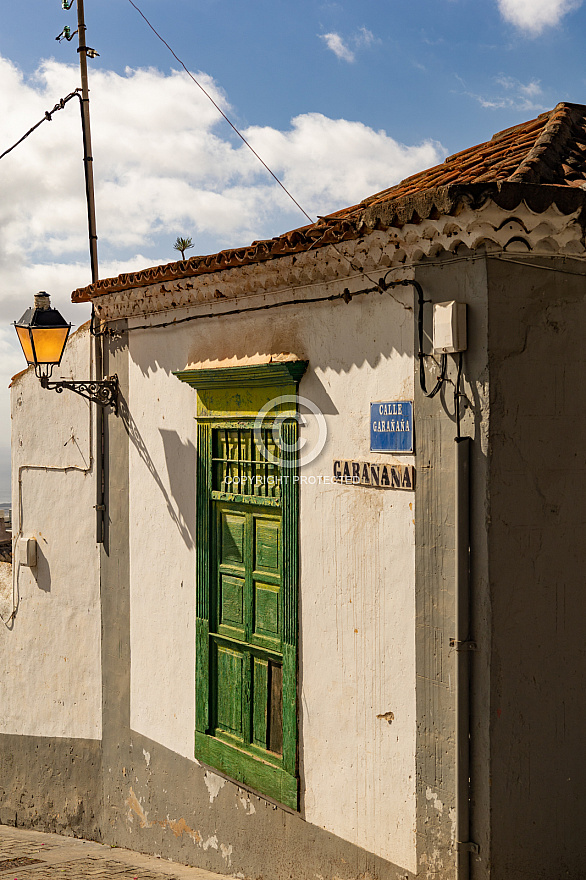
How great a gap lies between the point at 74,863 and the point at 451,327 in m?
5.11

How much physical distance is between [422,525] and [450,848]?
1.53 meters

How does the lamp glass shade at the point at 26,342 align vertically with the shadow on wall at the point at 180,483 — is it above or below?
above

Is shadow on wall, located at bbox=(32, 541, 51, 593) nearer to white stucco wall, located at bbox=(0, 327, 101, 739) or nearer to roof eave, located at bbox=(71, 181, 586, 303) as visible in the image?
white stucco wall, located at bbox=(0, 327, 101, 739)

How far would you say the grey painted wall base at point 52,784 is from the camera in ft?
23.2

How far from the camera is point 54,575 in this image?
24.1ft

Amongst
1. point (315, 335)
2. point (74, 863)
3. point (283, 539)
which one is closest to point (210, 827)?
point (74, 863)

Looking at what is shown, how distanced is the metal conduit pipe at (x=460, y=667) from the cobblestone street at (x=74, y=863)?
2421mm

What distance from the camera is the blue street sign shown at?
4.12 metres

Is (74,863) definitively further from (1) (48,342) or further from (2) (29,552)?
(1) (48,342)

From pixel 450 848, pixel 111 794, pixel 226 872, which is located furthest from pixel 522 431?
pixel 111 794

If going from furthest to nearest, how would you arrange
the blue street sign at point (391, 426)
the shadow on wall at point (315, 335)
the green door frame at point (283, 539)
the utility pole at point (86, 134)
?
the utility pole at point (86, 134) → the green door frame at point (283, 539) → the shadow on wall at point (315, 335) → the blue street sign at point (391, 426)

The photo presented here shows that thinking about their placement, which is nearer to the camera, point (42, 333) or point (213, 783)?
point (213, 783)

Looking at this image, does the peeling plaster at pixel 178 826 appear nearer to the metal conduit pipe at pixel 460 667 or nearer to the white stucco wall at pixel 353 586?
the white stucco wall at pixel 353 586

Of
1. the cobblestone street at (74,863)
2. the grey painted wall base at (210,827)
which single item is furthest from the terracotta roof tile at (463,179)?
the cobblestone street at (74,863)
